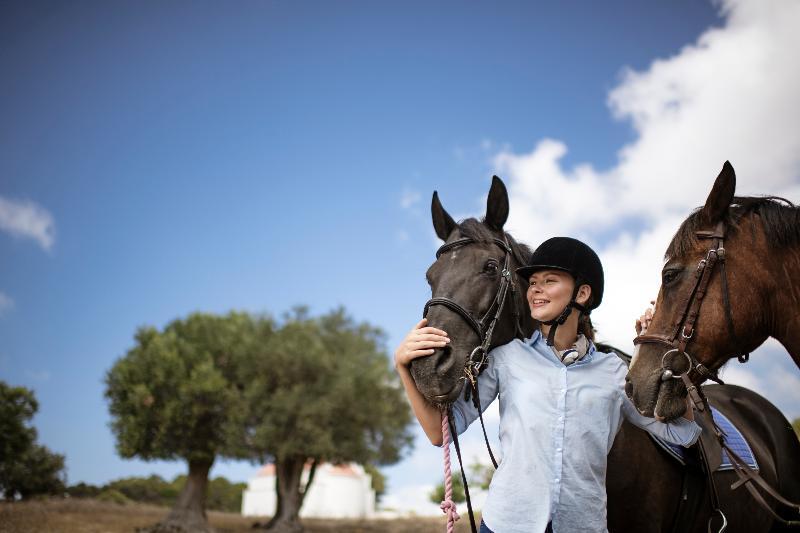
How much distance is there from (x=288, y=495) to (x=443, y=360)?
83.1 feet

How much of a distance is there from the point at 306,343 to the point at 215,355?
4.41m

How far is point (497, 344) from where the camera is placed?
3168 millimetres

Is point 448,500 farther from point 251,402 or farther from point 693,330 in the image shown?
point 251,402

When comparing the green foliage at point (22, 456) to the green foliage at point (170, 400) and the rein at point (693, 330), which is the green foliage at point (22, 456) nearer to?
the green foliage at point (170, 400)

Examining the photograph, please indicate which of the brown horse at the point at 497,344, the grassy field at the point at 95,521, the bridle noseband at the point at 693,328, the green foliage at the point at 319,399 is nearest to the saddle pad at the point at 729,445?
the brown horse at the point at 497,344

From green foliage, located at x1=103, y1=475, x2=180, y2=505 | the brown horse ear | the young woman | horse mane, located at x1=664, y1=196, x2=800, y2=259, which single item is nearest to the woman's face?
the young woman

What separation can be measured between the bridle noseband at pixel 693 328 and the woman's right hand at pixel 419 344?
106 cm

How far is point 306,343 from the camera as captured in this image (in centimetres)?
2533

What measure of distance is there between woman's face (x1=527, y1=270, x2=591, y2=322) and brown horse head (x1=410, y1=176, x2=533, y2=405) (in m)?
0.36

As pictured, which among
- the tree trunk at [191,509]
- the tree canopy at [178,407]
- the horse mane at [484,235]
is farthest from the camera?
the tree canopy at [178,407]

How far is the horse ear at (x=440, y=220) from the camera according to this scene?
3.79 metres

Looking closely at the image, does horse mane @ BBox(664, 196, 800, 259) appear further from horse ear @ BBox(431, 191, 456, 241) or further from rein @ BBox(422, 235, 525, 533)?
horse ear @ BBox(431, 191, 456, 241)

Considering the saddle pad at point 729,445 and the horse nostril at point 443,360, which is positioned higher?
the horse nostril at point 443,360

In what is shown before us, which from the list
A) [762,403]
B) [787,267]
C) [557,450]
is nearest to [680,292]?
[787,267]
